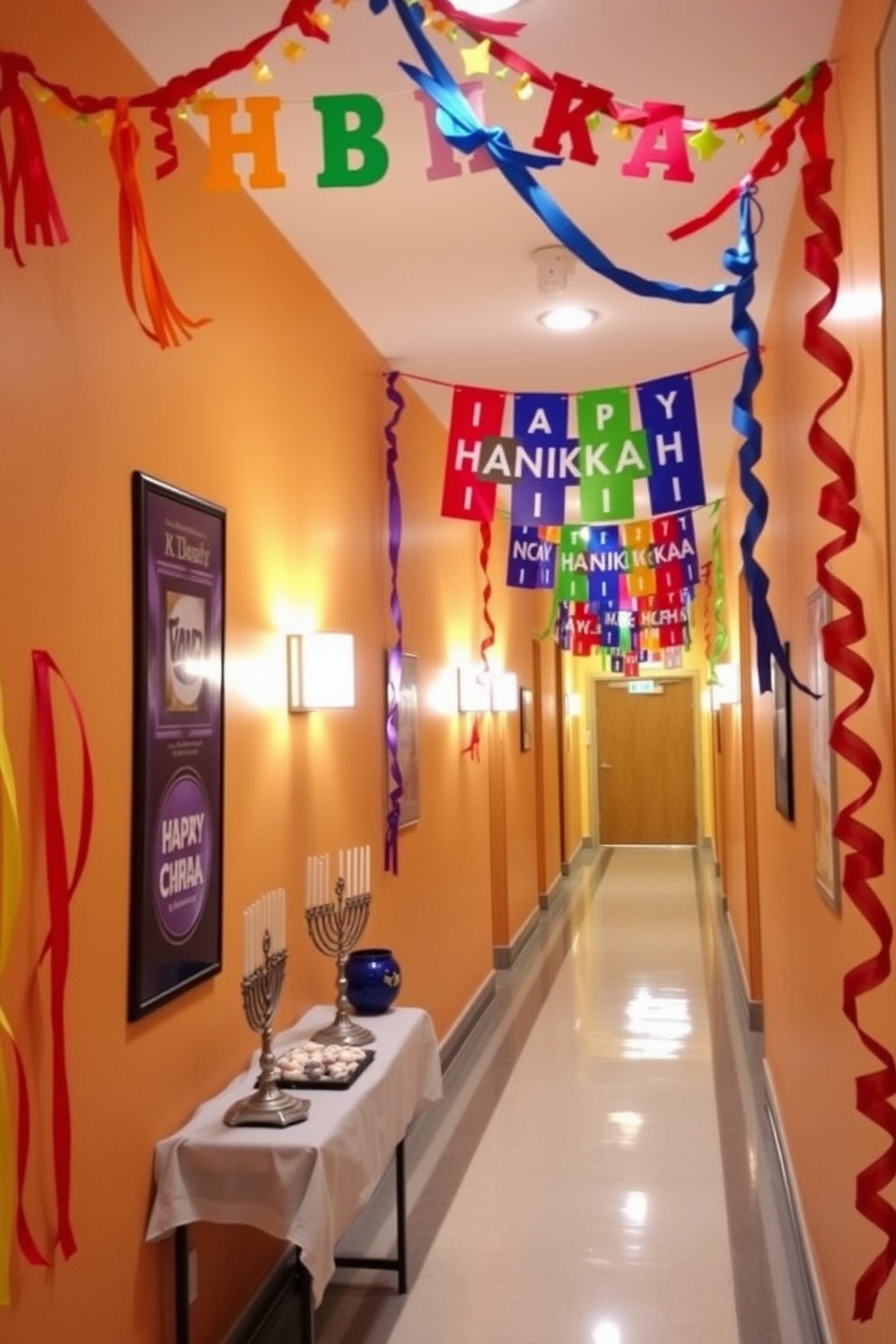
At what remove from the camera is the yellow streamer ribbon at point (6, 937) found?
1599 millimetres

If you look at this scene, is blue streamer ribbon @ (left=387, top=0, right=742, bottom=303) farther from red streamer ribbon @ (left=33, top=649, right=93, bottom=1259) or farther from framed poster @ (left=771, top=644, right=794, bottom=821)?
framed poster @ (left=771, top=644, right=794, bottom=821)

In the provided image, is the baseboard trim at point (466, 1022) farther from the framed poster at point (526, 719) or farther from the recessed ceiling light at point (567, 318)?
the recessed ceiling light at point (567, 318)

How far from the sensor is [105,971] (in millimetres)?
2199

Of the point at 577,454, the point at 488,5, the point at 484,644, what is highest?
the point at 488,5

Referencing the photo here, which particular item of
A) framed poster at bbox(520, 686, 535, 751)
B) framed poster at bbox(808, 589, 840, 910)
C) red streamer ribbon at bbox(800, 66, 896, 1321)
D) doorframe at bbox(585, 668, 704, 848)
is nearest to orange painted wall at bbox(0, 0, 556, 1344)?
red streamer ribbon at bbox(800, 66, 896, 1321)

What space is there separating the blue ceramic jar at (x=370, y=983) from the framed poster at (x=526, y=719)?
5196 millimetres

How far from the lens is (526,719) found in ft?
29.0

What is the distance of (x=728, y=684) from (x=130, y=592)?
556cm

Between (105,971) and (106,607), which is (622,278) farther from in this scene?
(105,971)

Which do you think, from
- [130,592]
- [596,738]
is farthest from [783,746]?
[596,738]

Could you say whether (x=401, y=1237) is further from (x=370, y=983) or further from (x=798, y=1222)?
(x=798, y=1222)

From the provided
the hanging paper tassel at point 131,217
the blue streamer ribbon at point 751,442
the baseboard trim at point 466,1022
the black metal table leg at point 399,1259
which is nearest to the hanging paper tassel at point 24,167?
the hanging paper tassel at point 131,217

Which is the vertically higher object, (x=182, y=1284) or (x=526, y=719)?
(x=526, y=719)

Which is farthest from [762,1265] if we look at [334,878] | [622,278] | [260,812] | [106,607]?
[622,278]
